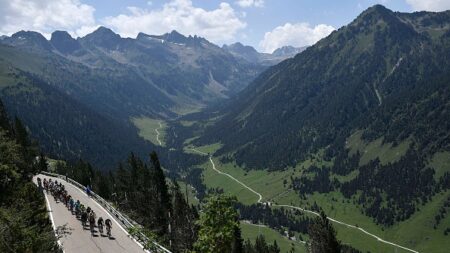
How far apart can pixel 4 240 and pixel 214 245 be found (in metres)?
13.6

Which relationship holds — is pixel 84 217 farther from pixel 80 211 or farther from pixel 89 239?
pixel 89 239

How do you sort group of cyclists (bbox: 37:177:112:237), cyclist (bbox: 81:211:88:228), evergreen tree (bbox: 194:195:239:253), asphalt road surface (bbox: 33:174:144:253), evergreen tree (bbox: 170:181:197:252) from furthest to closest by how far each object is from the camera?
evergreen tree (bbox: 170:181:197:252), cyclist (bbox: 81:211:88:228), group of cyclists (bbox: 37:177:112:237), asphalt road surface (bbox: 33:174:144:253), evergreen tree (bbox: 194:195:239:253)

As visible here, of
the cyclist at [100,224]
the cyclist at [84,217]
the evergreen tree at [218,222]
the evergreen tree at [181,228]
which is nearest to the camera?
the evergreen tree at [218,222]

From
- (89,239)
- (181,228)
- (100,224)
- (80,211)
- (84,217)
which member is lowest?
(181,228)

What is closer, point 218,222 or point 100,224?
point 218,222

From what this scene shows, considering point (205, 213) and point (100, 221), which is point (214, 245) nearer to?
point (205, 213)

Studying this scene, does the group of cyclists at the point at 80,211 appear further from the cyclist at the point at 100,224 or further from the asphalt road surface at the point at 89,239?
the asphalt road surface at the point at 89,239

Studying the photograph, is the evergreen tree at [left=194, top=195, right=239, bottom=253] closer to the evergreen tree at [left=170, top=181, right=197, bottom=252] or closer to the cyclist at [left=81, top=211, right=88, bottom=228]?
the cyclist at [left=81, top=211, right=88, bottom=228]

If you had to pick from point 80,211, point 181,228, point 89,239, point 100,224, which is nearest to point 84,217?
point 80,211

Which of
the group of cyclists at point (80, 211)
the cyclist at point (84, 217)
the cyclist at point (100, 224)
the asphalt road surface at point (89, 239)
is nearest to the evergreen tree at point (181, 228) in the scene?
the asphalt road surface at point (89, 239)

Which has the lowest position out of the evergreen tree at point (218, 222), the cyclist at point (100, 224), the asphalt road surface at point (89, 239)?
the asphalt road surface at point (89, 239)

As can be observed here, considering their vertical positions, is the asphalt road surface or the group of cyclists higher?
the group of cyclists

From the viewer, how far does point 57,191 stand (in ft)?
301

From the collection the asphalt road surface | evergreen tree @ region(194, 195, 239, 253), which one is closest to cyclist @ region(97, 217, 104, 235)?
the asphalt road surface
